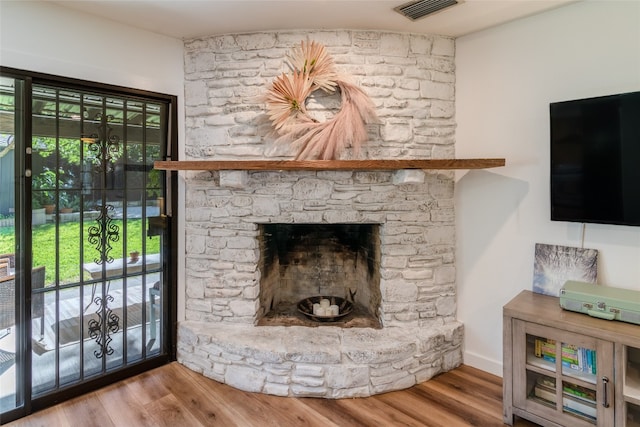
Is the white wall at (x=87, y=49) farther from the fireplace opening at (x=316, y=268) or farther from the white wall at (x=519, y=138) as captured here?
the white wall at (x=519, y=138)

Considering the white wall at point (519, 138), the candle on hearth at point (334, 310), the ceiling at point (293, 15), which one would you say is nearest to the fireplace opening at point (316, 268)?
the candle on hearth at point (334, 310)

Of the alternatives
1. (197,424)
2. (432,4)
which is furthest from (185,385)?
(432,4)

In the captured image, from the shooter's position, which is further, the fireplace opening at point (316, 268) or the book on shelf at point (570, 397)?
the fireplace opening at point (316, 268)

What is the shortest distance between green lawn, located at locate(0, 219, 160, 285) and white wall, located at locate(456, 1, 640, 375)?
246 centimetres

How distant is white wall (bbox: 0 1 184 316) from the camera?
1931 millimetres

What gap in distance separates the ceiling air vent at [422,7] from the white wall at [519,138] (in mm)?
512

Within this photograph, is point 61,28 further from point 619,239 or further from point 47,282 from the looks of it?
point 619,239

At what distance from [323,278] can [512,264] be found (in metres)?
1.47

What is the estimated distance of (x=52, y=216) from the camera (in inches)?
82.6

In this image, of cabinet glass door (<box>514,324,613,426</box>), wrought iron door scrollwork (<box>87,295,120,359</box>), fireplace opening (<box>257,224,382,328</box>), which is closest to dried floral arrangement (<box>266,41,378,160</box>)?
fireplace opening (<box>257,224,382,328</box>)

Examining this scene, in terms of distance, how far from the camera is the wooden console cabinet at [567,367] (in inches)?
62.5

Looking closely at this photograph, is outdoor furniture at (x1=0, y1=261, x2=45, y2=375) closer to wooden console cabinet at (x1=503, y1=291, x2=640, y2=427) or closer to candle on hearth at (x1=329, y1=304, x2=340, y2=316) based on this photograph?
candle on hearth at (x1=329, y1=304, x2=340, y2=316)

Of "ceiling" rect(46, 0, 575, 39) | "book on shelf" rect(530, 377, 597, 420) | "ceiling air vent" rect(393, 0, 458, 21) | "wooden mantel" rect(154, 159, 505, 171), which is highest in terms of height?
"ceiling" rect(46, 0, 575, 39)

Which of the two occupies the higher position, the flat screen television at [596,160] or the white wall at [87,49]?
the white wall at [87,49]
